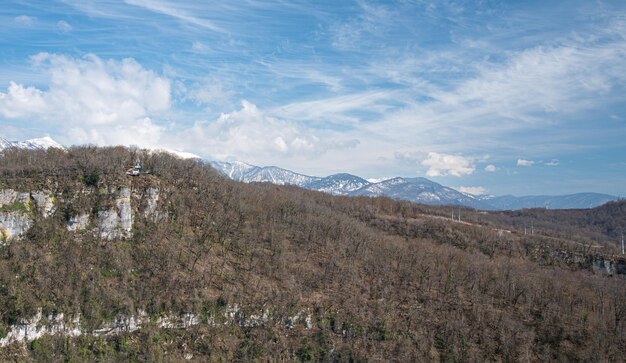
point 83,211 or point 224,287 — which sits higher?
point 83,211

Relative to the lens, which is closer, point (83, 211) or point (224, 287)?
point (83, 211)

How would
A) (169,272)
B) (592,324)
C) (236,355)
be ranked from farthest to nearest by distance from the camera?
1. (592,324)
2. (169,272)
3. (236,355)

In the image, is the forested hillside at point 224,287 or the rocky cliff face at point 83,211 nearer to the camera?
the forested hillside at point 224,287

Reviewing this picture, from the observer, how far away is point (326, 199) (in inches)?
6378

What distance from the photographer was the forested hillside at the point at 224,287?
6288cm

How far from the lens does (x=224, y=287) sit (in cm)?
7444

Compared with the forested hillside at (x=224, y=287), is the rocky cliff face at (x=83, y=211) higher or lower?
higher

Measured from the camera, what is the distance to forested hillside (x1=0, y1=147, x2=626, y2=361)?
62.9 m

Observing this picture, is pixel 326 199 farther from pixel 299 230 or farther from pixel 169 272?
pixel 169 272

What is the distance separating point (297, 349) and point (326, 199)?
96.3 m

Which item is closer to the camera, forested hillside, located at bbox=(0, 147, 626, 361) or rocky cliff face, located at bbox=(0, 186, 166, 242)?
forested hillside, located at bbox=(0, 147, 626, 361)

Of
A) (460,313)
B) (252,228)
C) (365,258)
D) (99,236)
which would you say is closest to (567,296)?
(460,313)

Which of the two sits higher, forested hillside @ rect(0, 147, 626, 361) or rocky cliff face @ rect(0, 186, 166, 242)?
rocky cliff face @ rect(0, 186, 166, 242)

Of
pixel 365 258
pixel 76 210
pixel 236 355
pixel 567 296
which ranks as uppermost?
pixel 76 210
